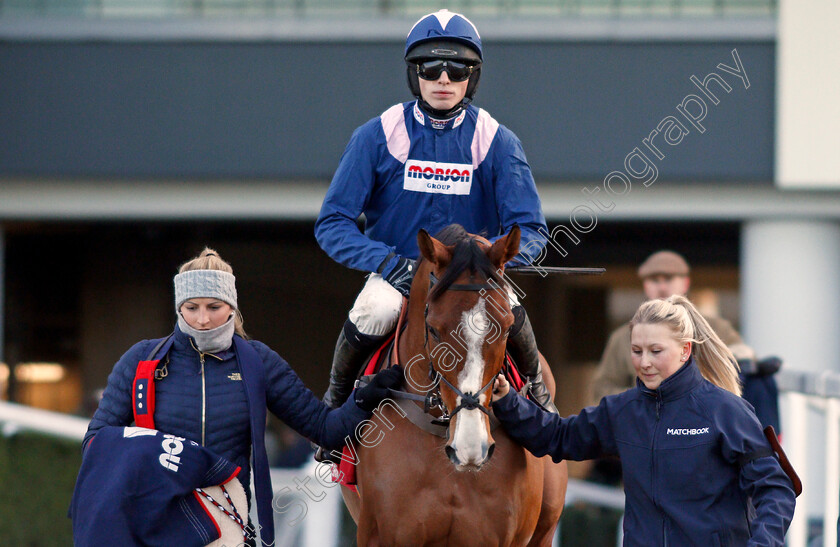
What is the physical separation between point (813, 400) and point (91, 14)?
20.3ft

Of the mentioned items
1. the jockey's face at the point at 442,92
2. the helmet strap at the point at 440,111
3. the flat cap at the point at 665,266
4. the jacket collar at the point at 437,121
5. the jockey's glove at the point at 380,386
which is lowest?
the jockey's glove at the point at 380,386

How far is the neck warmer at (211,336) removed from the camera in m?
3.14

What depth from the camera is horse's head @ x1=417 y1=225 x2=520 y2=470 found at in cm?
275

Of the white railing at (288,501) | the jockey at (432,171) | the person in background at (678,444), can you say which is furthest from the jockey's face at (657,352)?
the white railing at (288,501)

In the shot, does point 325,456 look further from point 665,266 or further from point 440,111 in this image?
point 665,266

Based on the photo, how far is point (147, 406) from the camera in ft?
10.1

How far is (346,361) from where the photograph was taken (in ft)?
11.7

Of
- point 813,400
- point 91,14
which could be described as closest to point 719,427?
point 813,400

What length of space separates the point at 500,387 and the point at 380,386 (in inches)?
16.4

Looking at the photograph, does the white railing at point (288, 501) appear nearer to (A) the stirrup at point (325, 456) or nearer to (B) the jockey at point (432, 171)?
(A) the stirrup at point (325, 456)

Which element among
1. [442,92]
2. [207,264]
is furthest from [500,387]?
[442,92]

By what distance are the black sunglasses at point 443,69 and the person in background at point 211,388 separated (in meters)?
1.00

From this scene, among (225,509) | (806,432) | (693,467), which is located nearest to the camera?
(693,467)

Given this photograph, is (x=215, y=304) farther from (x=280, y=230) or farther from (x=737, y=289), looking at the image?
(x=737, y=289)
